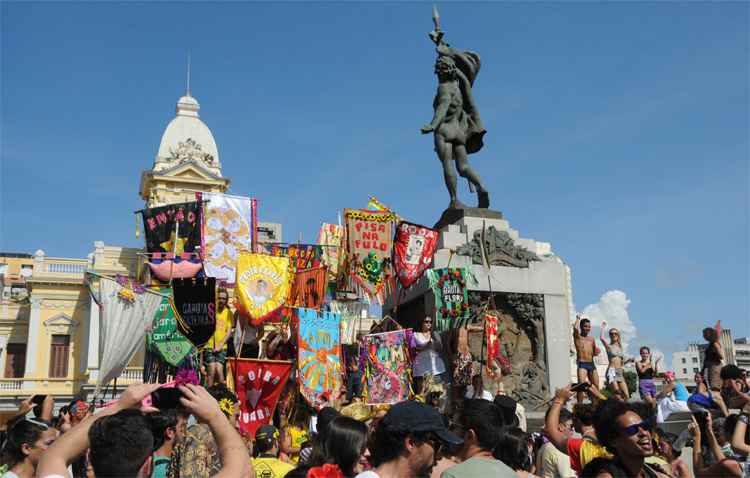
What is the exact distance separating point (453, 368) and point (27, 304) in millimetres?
42237

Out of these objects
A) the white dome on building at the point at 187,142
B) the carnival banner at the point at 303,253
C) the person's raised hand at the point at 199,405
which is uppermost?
the white dome on building at the point at 187,142

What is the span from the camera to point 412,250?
44.5 ft

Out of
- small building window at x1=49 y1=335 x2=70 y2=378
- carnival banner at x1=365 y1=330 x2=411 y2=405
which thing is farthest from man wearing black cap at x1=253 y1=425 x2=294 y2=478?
small building window at x1=49 y1=335 x2=70 y2=378

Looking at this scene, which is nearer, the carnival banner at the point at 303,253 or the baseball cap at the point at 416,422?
the baseball cap at the point at 416,422

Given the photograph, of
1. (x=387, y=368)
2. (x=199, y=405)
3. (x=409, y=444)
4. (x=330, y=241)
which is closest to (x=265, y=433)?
(x=409, y=444)

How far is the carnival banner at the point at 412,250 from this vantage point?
1352cm

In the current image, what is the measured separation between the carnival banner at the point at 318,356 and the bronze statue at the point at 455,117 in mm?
3728

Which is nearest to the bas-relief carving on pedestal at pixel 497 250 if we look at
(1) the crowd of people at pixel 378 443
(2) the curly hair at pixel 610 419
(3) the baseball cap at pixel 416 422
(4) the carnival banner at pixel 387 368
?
(4) the carnival banner at pixel 387 368

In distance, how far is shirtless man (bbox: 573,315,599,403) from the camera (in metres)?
11.9

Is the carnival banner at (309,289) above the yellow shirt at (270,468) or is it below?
above

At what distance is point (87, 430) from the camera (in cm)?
354

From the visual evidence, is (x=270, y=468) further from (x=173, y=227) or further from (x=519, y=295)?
(x=173, y=227)

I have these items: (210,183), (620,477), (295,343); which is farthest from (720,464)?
(210,183)

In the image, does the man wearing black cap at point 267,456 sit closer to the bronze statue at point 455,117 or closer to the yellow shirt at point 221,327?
the yellow shirt at point 221,327
